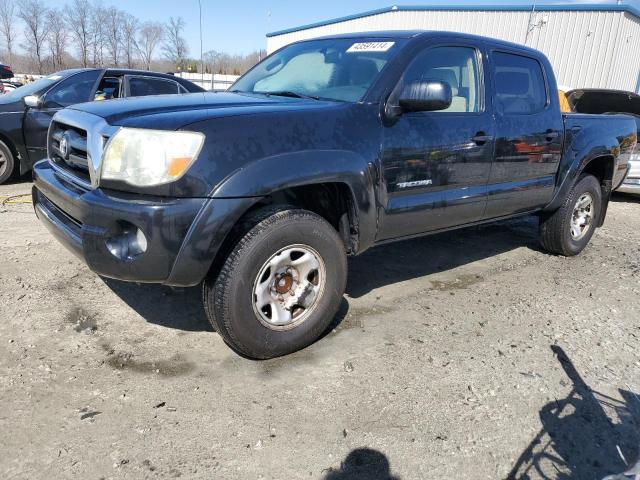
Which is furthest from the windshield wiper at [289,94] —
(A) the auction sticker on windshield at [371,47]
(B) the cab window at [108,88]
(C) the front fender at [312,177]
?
(B) the cab window at [108,88]

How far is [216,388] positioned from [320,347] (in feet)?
2.38

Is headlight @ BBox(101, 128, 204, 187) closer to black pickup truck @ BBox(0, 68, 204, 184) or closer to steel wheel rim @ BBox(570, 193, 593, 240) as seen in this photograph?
steel wheel rim @ BBox(570, 193, 593, 240)

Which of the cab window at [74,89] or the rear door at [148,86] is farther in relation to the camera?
the rear door at [148,86]

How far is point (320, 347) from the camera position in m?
3.12

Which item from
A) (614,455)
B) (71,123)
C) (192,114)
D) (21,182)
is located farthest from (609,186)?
(21,182)

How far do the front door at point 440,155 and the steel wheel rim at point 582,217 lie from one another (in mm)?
1775

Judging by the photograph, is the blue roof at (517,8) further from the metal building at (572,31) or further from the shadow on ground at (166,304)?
the shadow on ground at (166,304)

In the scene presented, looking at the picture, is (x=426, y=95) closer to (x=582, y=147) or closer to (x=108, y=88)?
(x=582, y=147)

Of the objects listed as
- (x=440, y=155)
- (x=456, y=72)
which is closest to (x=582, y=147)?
(x=456, y=72)

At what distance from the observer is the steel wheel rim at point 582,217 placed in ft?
16.8

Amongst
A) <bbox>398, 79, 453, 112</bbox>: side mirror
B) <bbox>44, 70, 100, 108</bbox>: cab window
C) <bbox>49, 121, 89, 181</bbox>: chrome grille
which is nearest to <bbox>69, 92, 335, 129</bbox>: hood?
<bbox>49, 121, 89, 181</bbox>: chrome grille

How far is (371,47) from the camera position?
3492 mm

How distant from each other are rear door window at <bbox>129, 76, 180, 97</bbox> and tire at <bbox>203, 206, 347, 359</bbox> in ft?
16.6

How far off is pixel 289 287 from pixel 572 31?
70.9ft
